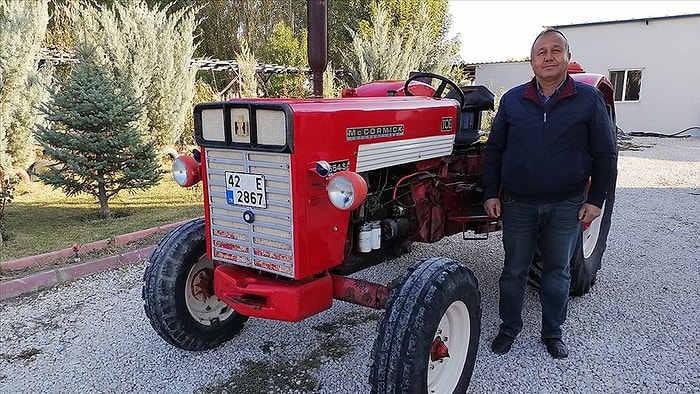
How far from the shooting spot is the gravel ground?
256cm

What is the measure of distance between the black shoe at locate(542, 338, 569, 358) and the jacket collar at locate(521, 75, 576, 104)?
1294 mm

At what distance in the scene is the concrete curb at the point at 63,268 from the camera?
3633 mm

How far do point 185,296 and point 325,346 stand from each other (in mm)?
810

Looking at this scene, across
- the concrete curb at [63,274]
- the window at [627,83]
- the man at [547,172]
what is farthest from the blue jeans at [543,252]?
the window at [627,83]

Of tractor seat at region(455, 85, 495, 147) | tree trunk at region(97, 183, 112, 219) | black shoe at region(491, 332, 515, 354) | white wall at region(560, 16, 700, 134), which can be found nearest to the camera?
black shoe at region(491, 332, 515, 354)

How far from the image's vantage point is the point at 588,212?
8.64ft

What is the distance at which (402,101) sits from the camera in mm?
2783

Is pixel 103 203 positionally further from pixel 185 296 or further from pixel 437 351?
pixel 437 351

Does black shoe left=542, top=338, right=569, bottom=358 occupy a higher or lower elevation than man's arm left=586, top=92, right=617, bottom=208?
lower

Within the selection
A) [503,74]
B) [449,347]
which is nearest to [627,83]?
[503,74]

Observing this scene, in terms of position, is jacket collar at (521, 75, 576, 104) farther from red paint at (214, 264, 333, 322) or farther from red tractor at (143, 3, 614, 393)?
red paint at (214, 264, 333, 322)

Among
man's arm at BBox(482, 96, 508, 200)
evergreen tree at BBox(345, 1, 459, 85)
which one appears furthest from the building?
man's arm at BBox(482, 96, 508, 200)

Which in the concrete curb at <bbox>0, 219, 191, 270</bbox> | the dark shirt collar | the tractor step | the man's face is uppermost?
the man's face

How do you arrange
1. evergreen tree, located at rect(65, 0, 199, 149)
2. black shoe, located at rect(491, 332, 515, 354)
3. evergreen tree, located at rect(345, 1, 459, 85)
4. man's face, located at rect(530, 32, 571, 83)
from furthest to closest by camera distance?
evergreen tree, located at rect(345, 1, 459, 85) < evergreen tree, located at rect(65, 0, 199, 149) < black shoe, located at rect(491, 332, 515, 354) < man's face, located at rect(530, 32, 571, 83)
